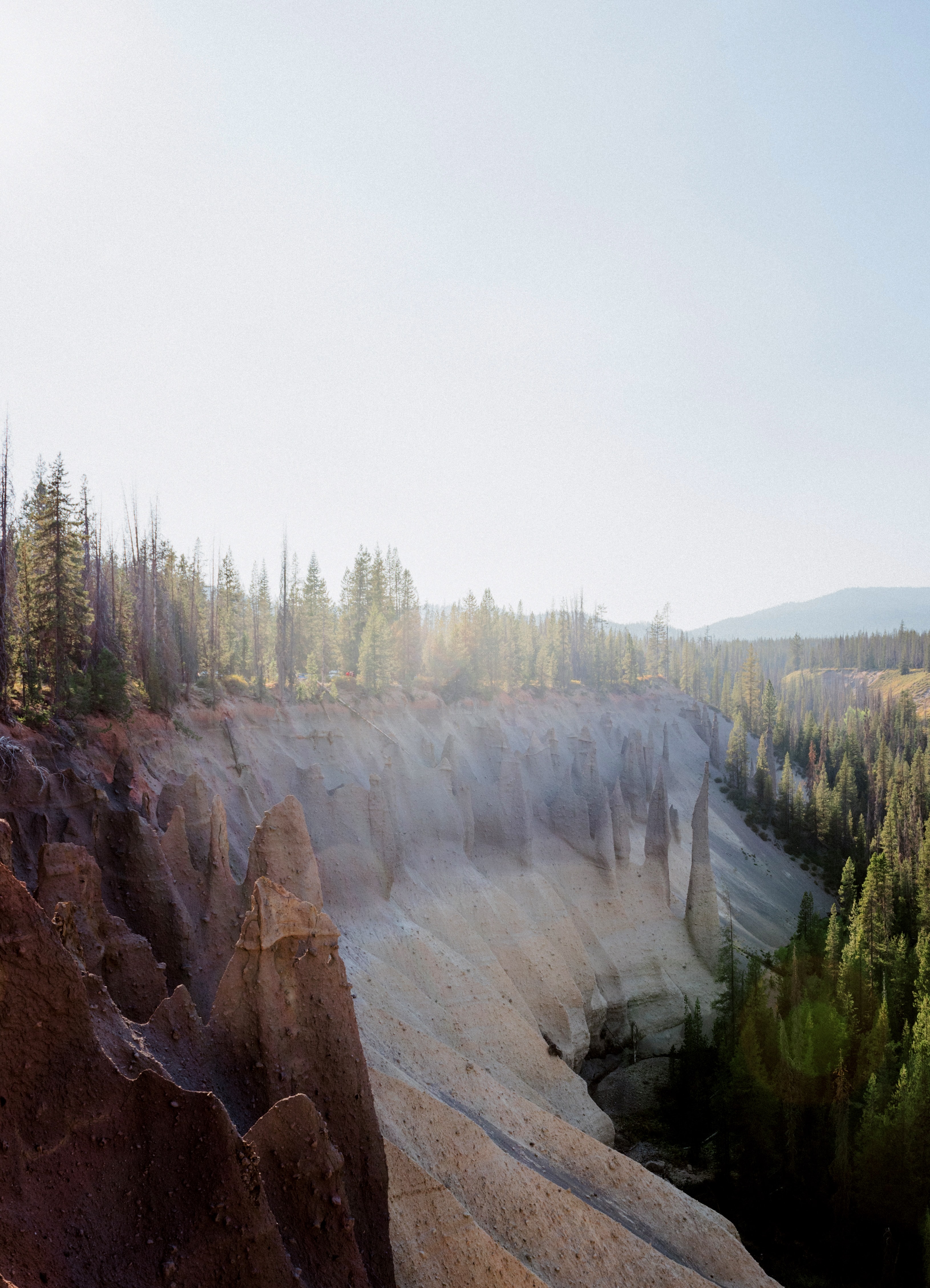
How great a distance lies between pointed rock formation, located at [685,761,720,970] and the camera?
119 feet

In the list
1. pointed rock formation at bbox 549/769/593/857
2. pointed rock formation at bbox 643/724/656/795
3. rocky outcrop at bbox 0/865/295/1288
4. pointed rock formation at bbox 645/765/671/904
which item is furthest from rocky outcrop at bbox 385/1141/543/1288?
pointed rock formation at bbox 643/724/656/795

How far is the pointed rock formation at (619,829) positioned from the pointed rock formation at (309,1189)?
3246cm

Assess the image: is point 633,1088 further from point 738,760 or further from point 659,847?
point 738,760

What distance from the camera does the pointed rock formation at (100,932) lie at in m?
11.1

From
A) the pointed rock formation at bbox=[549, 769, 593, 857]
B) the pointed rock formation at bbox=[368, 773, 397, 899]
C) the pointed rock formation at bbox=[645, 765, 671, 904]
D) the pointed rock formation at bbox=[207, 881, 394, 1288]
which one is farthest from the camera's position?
the pointed rock formation at bbox=[645, 765, 671, 904]

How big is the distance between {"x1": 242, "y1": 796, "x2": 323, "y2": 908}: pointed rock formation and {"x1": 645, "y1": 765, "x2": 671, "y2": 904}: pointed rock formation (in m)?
26.2

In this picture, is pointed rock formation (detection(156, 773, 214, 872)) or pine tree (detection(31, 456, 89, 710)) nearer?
pointed rock formation (detection(156, 773, 214, 872))

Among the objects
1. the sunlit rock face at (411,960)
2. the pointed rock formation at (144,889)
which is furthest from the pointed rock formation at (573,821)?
the pointed rock formation at (144,889)

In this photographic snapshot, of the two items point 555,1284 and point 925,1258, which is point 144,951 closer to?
point 555,1284

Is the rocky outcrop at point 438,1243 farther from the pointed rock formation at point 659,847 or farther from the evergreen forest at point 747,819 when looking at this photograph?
the pointed rock formation at point 659,847

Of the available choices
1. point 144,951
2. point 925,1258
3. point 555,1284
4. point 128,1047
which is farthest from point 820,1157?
point 128,1047

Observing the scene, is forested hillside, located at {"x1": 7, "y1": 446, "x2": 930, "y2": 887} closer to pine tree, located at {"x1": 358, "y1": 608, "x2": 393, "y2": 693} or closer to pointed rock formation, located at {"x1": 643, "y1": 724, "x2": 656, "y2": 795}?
pine tree, located at {"x1": 358, "y1": 608, "x2": 393, "y2": 693}

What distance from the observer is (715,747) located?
8312 cm

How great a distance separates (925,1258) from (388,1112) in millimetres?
13845
